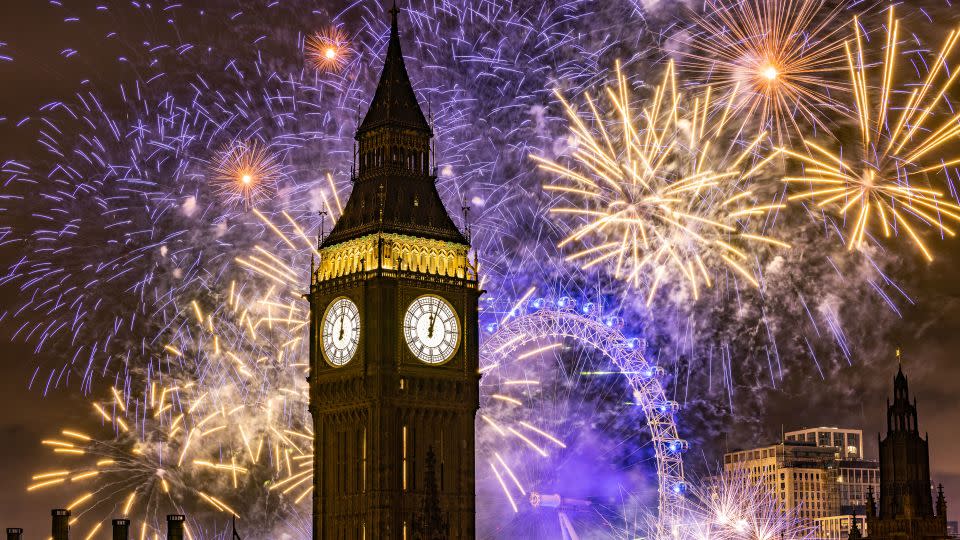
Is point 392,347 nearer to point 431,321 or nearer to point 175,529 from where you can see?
point 431,321

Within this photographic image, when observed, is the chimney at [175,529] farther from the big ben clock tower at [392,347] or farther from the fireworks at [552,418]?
the fireworks at [552,418]

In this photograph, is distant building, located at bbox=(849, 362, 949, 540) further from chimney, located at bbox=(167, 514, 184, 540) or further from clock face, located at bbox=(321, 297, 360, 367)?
chimney, located at bbox=(167, 514, 184, 540)

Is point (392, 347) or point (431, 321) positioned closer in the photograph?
point (392, 347)

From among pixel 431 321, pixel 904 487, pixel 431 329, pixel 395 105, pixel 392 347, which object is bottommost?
pixel 904 487

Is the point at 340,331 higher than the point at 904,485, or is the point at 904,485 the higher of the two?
the point at 340,331

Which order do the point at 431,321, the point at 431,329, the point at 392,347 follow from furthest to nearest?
the point at 431,321, the point at 431,329, the point at 392,347

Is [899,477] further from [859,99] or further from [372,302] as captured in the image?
[372,302]

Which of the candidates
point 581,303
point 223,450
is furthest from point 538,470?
point 223,450

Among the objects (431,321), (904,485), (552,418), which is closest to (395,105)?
(431,321)

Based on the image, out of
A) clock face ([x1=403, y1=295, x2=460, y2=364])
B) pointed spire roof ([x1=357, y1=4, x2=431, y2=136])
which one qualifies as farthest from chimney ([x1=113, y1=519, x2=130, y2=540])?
pointed spire roof ([x1=357, y1=4, x2=431, y2=136])
